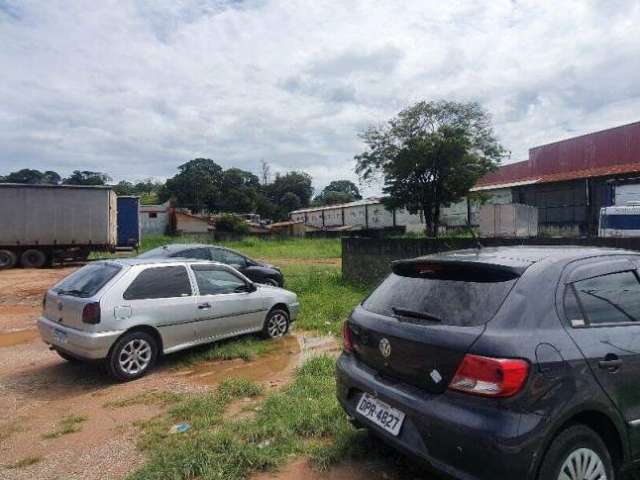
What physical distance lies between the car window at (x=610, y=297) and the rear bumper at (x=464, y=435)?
823 mm

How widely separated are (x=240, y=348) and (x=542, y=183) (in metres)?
26.9

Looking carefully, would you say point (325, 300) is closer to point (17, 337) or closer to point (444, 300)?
point (17, 337)

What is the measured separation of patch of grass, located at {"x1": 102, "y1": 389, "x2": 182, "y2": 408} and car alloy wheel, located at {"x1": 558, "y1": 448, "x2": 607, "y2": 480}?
3633 mm

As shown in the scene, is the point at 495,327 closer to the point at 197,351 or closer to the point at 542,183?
the point at 197,351

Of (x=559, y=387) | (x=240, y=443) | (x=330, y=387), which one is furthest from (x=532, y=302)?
(x=330, y=387)

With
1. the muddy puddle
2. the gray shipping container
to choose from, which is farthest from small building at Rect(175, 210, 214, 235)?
the muddy puddle

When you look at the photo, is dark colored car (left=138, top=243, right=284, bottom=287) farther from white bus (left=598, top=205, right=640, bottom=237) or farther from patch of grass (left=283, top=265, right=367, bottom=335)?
white bus (left=598, top=205, right=640, bottom=237)

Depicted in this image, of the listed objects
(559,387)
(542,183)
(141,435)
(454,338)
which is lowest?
(141,435)

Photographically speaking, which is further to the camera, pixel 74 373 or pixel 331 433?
pixel 74 373

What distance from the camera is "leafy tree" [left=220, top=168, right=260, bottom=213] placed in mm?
70625

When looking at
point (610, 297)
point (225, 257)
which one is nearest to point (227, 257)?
point (225, 257)

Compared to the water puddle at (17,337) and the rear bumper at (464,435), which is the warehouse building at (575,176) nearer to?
the water puddle at (17,337)

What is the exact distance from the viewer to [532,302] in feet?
8.43

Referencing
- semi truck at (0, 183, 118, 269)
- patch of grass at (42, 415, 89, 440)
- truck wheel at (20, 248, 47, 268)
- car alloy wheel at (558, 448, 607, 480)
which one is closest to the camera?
Result: car alloy wheel at (558, 448, 607, 480)
